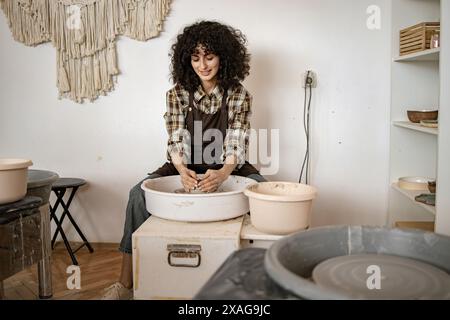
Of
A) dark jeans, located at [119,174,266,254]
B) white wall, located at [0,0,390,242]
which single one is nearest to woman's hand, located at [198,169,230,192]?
dark jeans, located at [119,174,266,254]

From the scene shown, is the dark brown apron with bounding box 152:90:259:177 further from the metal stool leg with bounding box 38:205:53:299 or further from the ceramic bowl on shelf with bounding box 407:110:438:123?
the ceramic bowl on shelf with bounding box 407:110:438:123

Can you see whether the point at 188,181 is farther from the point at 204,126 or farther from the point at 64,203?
the point at 64,203

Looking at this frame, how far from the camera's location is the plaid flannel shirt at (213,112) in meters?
2.17

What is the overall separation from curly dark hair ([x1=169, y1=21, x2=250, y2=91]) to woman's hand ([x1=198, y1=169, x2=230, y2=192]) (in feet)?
1.57

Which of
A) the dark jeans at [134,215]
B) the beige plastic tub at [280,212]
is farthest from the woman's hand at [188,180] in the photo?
the beige plastic tub at [280,212]

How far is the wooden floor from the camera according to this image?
2184 mm

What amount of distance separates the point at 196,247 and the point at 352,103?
1.49 metres

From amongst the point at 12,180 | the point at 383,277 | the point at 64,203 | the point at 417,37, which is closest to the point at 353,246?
the point at 383,277

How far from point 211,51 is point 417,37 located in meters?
0.99

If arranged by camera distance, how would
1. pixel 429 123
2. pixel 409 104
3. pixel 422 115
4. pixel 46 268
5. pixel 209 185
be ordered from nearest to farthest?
pixel 209 185 → pixel 46 268 → pixel 429 123 → pixel 422 115 → pixel 409 104

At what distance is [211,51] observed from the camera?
85.4 inches

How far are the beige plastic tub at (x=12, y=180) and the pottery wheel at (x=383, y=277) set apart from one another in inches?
40.9

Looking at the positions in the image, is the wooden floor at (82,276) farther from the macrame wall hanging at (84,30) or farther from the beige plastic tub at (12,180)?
the macrame wall hanging at (84,30)
